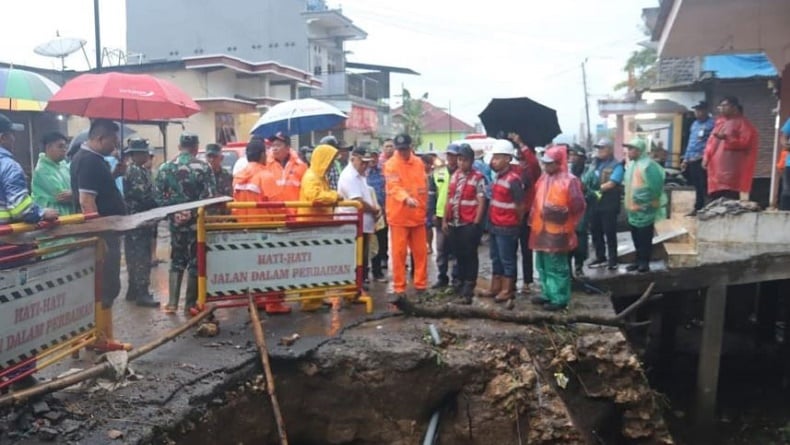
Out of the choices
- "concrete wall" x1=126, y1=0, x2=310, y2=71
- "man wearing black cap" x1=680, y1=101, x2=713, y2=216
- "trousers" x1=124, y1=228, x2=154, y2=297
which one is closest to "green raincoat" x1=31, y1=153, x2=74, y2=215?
"trousers" x1=124, y1=228, x2=154, y2=297

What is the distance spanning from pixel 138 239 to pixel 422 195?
3.25 meters

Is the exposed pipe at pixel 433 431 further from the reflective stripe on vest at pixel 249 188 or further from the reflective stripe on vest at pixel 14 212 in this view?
the reflective stripe on vest at pixel 14 212

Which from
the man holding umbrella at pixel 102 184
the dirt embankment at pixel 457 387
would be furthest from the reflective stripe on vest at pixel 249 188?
the dirt embankment at pixel 457 387

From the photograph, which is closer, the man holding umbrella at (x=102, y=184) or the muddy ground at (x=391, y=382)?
the muddy ground at (x=391, y=382)

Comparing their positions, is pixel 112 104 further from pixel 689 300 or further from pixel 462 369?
pixel 689 300

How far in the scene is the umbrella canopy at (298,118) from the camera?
8.20 meters

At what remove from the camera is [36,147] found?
649 inches

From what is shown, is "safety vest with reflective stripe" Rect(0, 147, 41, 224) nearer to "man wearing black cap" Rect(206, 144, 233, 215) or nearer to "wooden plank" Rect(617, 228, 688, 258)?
"man wearing black cap" Rect(206, 144, 233, 215)

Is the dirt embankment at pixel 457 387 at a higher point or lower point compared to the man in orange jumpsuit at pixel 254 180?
lower

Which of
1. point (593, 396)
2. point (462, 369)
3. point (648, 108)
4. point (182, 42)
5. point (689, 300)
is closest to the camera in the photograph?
point (462, 369)

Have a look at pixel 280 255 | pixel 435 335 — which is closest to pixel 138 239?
pixel 280 255

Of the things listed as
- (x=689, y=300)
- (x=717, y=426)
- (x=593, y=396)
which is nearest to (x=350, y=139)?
(x=689, y=300)

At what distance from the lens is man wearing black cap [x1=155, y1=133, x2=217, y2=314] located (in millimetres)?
6520

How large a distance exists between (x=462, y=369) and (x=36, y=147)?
15.0 meters
